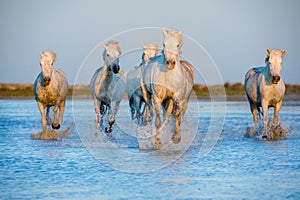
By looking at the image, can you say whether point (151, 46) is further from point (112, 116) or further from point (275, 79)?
point (275, 79)

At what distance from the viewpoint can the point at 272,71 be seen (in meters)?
14.3

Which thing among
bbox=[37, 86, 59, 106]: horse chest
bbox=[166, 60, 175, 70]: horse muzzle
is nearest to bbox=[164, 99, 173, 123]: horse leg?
bbox=[166, 60, 175, 70]: horse muzzle

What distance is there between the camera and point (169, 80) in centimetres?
1226

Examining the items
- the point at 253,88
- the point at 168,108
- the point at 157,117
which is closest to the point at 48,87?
the point at 168,108

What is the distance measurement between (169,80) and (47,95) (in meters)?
4.06

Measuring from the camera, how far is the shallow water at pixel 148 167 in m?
7.84

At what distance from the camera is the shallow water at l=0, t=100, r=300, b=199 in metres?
7.84

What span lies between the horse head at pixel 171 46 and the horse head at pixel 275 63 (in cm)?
324

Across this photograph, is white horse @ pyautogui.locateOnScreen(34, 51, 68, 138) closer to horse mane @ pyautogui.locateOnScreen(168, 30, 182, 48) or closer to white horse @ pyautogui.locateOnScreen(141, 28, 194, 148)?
white horse @ pyautogui.locateOnScreen(141, 28, 194, 148)

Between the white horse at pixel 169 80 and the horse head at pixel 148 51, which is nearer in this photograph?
the white horse at pixel 169 80

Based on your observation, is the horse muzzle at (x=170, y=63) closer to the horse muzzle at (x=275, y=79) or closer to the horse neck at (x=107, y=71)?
the horse neck at (x=107, y=71)

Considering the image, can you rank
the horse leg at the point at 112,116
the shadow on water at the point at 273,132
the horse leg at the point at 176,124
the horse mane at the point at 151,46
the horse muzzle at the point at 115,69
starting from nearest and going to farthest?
the horse leg at the point at 176,124 → the horse muzzle at the point at 115,69 → the shadow on water at the point at 273,132 → the horse leg at the point at 112,116 → the horse mane at the point at 151,46

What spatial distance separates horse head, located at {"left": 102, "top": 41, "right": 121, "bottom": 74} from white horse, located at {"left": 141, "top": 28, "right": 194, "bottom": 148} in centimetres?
117

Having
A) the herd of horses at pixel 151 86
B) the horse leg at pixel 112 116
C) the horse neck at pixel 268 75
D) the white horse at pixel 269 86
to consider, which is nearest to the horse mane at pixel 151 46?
the herd of horses at pixel 151 86
